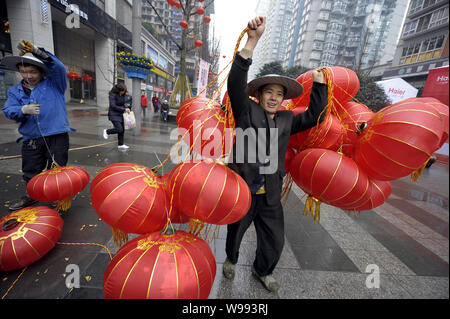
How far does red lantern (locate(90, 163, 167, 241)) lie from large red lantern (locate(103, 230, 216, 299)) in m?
0.12

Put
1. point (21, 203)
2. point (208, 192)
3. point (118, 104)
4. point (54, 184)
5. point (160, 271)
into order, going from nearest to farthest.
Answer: point (160, 271) → point (208, 192) → point (54, 184) → point (21, 203) → point (118, 104)

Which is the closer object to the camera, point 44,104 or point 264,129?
point 264,129

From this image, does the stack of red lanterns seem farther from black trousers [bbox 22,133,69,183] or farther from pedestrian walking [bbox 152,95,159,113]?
pedestrian walking [bbox 152,95,159,113]

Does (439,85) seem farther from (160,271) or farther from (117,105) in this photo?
(117,105)

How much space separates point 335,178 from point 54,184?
9.44 feet

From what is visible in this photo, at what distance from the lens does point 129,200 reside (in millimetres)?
1215

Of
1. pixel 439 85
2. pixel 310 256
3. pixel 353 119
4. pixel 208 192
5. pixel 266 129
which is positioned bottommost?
pixel 310 256

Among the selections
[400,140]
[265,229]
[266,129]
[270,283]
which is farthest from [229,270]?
[400,140]

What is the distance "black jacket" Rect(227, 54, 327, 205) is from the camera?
155 cm

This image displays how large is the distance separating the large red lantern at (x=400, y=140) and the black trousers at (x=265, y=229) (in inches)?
32.5

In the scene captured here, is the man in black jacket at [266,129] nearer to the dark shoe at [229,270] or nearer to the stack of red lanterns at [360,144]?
the stack of red lanterns at [360,144]
